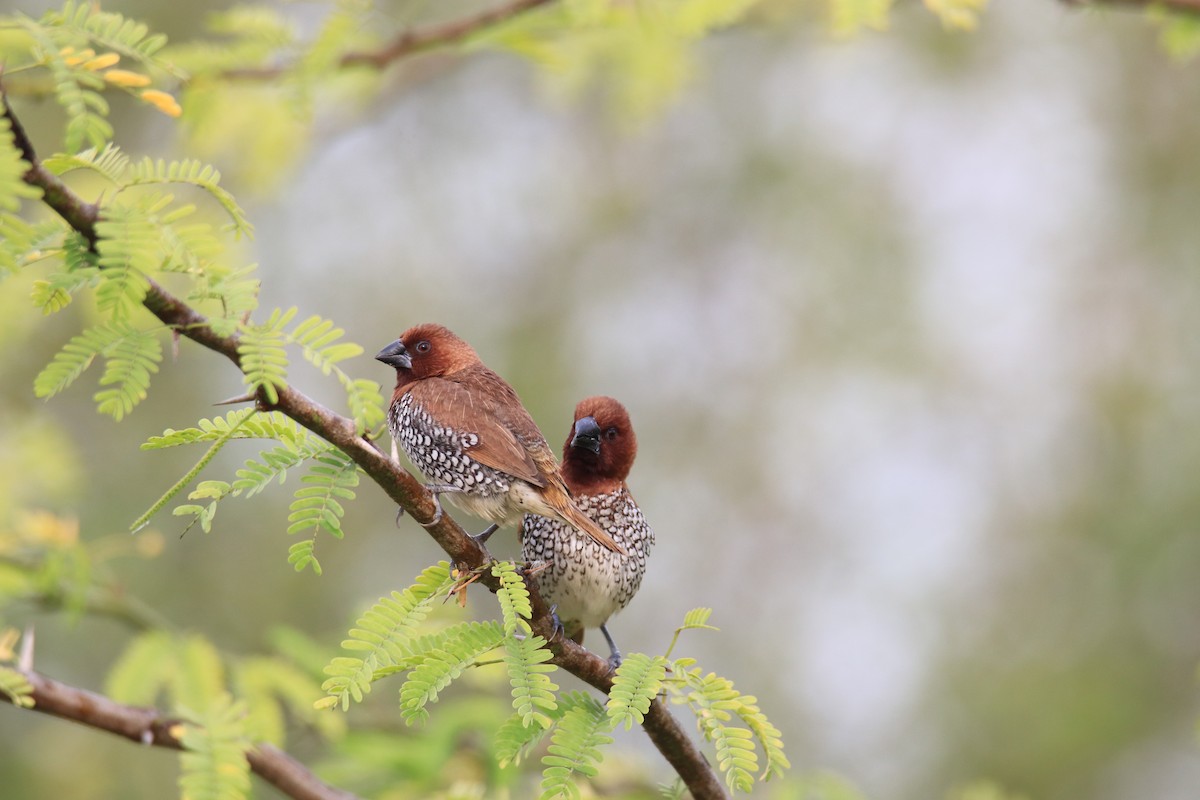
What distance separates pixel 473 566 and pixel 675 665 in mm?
456

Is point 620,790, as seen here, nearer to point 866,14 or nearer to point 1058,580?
point 866,14

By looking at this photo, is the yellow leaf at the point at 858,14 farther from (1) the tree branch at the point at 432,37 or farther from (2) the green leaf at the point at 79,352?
(2) the green leaf at the point at 79,352

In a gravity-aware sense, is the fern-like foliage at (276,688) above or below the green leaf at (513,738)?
above

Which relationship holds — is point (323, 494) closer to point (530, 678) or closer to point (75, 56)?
point (530, 678)

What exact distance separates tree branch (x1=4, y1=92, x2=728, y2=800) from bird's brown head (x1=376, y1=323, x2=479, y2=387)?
110 cm

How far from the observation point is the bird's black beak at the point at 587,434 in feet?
11.9

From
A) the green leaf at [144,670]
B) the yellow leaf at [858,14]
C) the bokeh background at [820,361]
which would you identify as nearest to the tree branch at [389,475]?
the green leaf at [144,670]

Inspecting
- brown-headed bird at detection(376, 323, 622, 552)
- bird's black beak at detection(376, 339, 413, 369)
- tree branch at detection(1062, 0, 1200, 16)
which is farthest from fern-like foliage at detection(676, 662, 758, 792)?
tree branch at detection(1062, 0, 1200, 16)

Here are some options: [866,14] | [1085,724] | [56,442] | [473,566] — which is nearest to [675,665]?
[473,566]

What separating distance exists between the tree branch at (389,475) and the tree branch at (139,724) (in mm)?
886

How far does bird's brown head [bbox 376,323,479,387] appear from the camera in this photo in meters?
3.62

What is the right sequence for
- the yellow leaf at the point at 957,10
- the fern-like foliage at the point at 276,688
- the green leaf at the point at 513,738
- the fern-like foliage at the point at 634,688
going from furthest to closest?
the fern-like foliage at the point at 276,688
the yellow leaf at the point at 957,10
the green leaf at the point at 513,738
the fern-like foliage at the point at 634,688

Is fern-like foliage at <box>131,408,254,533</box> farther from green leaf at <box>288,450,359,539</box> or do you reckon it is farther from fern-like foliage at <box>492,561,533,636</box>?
fern-like foliage at <box>492,561,533,636</box>

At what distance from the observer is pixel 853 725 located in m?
10.8
